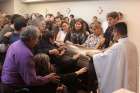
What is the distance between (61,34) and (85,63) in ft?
11.2

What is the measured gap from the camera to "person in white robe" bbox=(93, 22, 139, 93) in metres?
3.42

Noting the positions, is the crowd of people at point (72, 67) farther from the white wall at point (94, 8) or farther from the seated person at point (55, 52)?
the white wall at point (94, 8)

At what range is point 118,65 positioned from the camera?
3.47 metres

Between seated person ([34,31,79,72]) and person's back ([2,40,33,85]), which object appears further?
seated person ([34,31,79,72])

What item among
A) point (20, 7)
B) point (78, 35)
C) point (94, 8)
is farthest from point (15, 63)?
point (20, 7)

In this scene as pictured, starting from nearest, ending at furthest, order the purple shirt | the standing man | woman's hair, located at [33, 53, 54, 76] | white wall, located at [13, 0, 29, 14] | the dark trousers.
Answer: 1. the purple shirt
2. the dark trousers
3. woman's hair, located at [33, 53, 54, 76]
4. the standing man
5. white wall, located at [13, 0, 29, 14]

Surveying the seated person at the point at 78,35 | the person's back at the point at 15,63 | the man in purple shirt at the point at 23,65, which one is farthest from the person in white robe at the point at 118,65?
the seated person at the point at 78,35

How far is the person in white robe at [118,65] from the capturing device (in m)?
3.42

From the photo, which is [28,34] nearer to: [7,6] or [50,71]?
[50,71]

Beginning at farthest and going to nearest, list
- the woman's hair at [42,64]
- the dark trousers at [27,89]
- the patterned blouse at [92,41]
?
the patterned blouse at [92,41] < the woman's hair at [42,64] < the dark trousers at [27,89]

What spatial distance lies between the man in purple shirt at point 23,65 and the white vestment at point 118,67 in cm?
83

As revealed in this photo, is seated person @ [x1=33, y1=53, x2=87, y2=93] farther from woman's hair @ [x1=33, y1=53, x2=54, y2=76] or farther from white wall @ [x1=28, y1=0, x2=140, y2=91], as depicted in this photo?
white wall @ [x1=28, y1=0, x2=140, y2=91]

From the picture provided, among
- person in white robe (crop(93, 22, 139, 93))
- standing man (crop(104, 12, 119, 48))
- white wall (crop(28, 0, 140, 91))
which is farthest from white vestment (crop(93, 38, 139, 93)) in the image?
white wall (crop(28, 0, 140, 91))

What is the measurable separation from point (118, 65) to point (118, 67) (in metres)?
0.03
